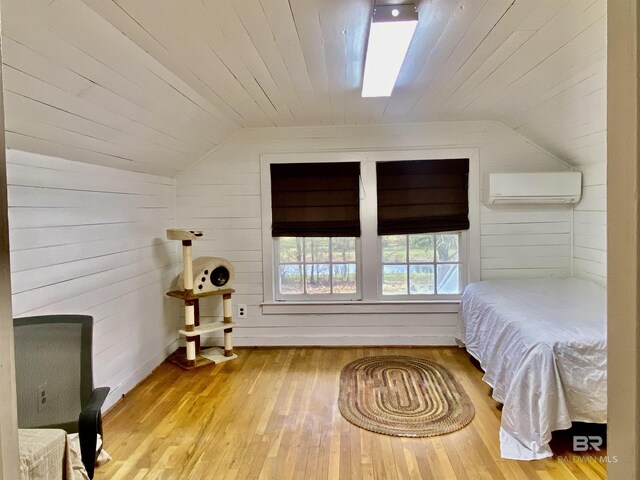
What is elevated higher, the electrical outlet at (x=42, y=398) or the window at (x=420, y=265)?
the window at (x=420, y=265)

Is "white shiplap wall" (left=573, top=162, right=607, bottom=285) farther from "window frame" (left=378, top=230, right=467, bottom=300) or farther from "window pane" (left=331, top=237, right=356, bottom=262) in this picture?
"window pane" (left=331, top=237, right=356, bottom=262)

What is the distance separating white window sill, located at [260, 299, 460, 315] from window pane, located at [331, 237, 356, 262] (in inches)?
17.1

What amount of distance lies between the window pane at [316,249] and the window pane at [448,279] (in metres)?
1.16

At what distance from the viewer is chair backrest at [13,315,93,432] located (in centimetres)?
165

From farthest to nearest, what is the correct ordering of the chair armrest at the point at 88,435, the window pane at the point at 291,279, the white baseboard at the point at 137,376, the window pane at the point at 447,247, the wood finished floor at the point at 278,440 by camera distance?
the window pane at the point at 291,279 → the window pane at the point at 447,247 → the white baseboard at the point at 137,376 → the wood finished floor at the point at 278,440 → the chair armrest at the point at 88,435

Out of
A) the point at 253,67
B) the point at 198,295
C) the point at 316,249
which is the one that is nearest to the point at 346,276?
the point at 316,249

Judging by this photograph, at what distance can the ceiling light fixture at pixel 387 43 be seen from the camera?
1.64 metres

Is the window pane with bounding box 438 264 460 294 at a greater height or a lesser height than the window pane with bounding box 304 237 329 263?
lesser

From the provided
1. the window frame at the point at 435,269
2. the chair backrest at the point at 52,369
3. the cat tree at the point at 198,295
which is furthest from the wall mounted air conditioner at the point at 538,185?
the chair backrest at the point at 52,369

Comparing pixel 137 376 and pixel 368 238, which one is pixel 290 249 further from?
pixel 137 376

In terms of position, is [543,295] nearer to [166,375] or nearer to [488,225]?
[488,225]

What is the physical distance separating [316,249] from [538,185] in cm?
213

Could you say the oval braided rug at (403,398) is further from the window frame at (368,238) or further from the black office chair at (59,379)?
the black office chair at (59,379)

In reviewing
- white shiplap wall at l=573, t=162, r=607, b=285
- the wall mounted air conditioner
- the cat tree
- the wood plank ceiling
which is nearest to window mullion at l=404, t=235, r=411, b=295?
the wall mounted air conditioner
